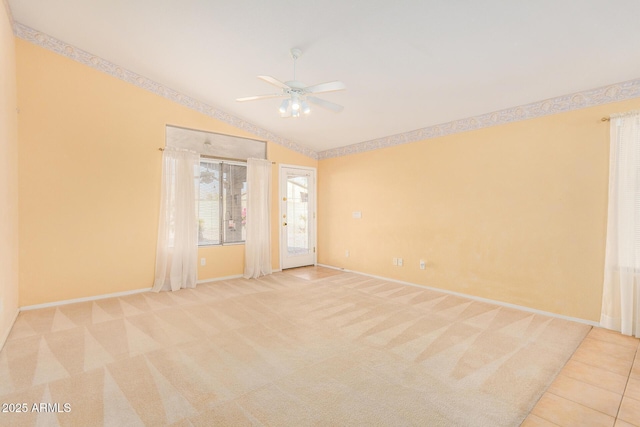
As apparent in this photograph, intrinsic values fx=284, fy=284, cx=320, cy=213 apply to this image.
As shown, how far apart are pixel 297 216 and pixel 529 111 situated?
4.51 metres

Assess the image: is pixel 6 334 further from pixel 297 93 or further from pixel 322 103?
pixel 322 103

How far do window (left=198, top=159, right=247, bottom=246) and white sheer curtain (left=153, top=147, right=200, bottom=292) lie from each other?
0.26 metres

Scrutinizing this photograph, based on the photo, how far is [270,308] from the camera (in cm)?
387

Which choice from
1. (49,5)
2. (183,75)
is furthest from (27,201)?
(183,75)

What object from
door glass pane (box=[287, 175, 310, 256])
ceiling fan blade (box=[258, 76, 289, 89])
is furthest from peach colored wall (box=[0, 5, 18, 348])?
door glass pane (box=[287, 175, 310, 256])

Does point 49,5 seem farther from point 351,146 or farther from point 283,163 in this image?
point 351,146

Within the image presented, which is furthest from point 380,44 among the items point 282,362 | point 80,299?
point 80,299

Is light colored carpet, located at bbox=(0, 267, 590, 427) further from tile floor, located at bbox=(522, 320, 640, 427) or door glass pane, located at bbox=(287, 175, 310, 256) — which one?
door glass pane, located at bbox=(287, 175, 310, 256)

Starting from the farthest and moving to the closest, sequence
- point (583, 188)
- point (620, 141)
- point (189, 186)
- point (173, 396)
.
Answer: point (189, 186) < point (583, 188) < point (620, 141) < point (173, 396)

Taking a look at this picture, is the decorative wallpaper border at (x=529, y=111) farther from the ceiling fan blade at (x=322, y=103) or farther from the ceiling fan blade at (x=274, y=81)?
the ceiling fan blade at (x=274, y=81)

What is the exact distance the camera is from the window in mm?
5188

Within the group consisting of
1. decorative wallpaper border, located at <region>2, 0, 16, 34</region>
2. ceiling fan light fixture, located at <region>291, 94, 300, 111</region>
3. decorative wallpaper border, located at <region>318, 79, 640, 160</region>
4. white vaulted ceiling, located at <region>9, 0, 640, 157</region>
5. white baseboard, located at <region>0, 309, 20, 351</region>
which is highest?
decorative wallpaper border, located at <region>2, 0, 16, 34</region>

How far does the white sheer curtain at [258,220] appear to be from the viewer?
18.2ft

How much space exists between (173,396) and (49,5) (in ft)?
14.0
